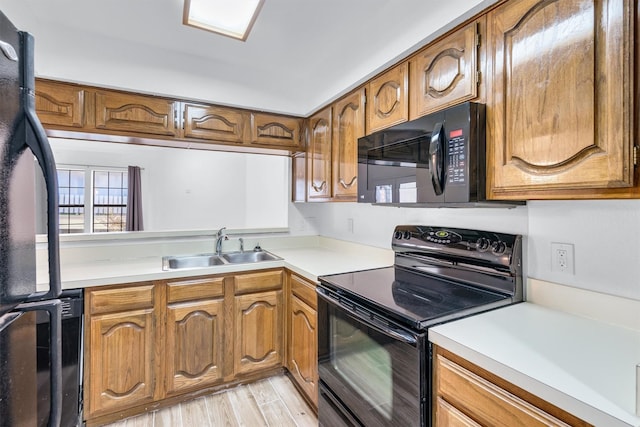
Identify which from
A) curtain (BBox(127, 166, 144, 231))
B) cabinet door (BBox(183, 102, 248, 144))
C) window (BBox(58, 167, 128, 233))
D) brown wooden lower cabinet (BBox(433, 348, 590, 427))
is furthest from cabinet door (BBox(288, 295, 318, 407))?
window (BBox(58, 167, 128, 233))

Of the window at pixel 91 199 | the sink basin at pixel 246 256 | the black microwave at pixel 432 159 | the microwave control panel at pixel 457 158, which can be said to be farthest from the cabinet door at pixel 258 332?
the window at pixel 91 199

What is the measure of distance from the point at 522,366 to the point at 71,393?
2131mm

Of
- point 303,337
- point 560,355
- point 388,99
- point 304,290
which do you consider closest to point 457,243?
point 560,355

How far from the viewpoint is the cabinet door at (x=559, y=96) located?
84cm

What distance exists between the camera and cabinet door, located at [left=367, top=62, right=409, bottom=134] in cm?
160

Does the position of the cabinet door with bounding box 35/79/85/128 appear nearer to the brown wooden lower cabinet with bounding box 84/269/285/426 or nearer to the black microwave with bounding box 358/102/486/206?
the brown wooden lower cabinet with bounding box 84/269/285/426

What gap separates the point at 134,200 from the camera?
4.80m

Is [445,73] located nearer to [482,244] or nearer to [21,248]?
[482,244]

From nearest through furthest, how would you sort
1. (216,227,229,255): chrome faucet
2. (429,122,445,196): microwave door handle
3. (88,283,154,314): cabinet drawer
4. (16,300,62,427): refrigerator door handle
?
1. (16,300,62,427): refrigerator door handle
2. (429,122,445,196): microwave door handle
3. (88,283,154,314): cabinet drawer
4. (216,227,229,255): chrome faucet

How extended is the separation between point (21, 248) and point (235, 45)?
6.13 ft

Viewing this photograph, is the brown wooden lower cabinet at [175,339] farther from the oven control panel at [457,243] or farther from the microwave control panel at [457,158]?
the microwave control panel at [457,158]

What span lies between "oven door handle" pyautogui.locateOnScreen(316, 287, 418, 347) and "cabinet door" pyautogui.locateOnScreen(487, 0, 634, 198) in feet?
2.09

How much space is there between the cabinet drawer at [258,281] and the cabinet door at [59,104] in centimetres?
140

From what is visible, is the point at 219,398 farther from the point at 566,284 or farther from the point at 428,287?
the point at 566,284
